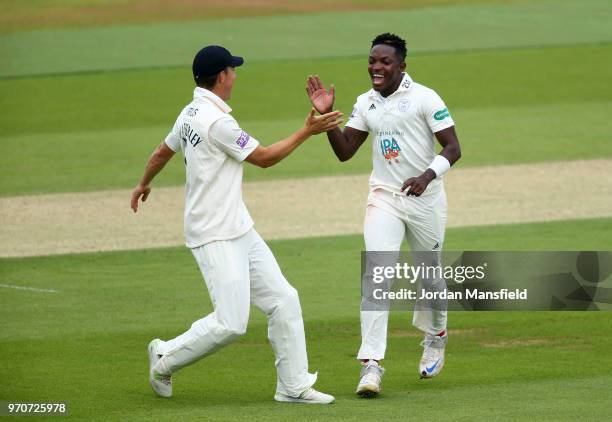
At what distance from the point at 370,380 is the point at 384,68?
2365 mm

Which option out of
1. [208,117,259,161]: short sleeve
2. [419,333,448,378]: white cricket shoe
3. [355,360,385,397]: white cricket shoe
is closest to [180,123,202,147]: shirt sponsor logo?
[208,117,259,161]: short sleeve

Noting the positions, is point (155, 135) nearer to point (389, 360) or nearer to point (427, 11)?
point (389, 360)

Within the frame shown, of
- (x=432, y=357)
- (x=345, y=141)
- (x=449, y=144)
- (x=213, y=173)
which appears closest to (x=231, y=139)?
(x=213, y=173)

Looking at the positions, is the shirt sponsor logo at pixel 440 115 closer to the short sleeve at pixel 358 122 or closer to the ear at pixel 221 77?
the short sleeve at pixel 358 122

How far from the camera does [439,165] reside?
9.96m

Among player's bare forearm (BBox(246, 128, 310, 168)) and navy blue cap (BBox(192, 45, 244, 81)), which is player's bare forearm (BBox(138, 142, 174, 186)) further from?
player's bare forearm (BBox(246, 128, 310, 168))

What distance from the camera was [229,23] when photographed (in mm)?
39906

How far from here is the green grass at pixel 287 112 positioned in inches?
853

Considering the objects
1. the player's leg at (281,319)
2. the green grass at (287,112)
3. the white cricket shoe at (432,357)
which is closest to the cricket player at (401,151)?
the white cricket shoe at (432,357)

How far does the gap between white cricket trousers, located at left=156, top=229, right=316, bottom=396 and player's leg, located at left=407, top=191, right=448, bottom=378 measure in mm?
1298

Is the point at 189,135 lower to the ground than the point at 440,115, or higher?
lower

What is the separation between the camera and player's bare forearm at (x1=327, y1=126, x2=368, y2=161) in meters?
10.4

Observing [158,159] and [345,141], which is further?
[345,141]

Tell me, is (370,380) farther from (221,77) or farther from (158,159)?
(221,77)
